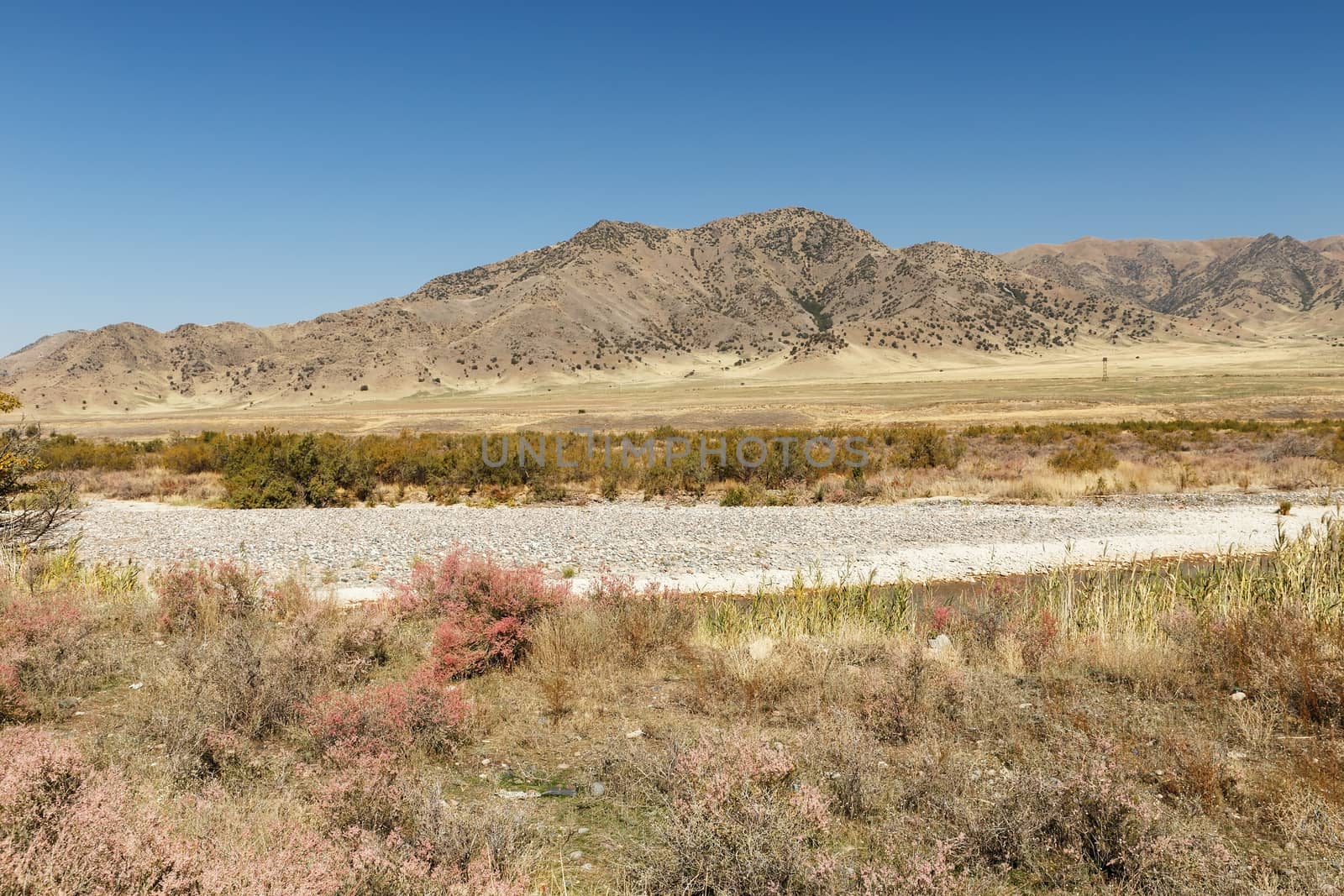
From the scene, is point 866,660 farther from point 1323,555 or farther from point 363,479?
point 363,479

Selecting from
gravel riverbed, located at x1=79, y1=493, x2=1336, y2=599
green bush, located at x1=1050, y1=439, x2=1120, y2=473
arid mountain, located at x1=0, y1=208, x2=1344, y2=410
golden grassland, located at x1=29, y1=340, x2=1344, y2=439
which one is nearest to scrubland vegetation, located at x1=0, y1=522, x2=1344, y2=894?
gravel riverbed, located at x1=79, y1=493, x2=1336, y2=599

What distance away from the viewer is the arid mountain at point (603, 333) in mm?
131125

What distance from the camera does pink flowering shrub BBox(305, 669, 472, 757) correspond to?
5207 millimetres

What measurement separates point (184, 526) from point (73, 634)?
43.7 feet

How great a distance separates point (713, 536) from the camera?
18.5 m

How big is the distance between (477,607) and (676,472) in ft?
63.3

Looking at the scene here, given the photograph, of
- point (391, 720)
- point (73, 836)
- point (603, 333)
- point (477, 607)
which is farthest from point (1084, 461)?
point (603, 333)

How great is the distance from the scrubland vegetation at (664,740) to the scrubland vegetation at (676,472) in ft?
51.3

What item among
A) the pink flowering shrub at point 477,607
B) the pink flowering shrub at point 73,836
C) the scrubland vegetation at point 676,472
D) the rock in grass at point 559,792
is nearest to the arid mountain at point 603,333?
the scrubland vegetation at point 676,472

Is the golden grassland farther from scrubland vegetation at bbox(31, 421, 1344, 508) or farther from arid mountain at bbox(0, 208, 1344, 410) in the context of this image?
scrubland vegetation at bbox(31, 421, 1344, 508)

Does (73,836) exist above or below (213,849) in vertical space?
above

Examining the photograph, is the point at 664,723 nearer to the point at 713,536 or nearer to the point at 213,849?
the point at 213,849

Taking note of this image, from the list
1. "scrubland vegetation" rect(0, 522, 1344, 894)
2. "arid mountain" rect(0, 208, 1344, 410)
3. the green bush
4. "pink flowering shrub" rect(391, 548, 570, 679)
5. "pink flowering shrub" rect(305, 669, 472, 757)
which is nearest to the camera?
"scrubland vegetation" rect(0, 522, 1344, 894)

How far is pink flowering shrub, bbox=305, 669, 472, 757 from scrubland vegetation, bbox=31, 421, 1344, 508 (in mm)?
18829
